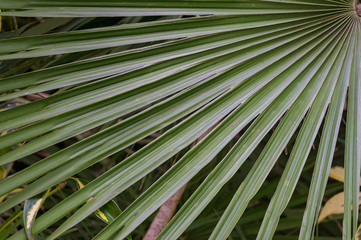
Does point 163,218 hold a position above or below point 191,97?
below

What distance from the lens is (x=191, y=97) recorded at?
2.31ft

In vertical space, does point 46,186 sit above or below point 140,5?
below

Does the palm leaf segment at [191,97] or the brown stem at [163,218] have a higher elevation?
the palm leaf segment at [191,97]

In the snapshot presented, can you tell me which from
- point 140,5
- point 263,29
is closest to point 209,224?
point 263,29

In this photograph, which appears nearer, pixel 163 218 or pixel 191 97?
pixel 191 97

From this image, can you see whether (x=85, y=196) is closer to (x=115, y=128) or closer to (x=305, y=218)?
(x=115, y=128)

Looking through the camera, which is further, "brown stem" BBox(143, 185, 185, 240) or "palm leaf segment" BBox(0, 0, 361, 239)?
"brown stem" BBox(143, 185, 185, 240)

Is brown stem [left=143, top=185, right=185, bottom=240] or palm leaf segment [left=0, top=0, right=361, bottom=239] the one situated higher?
palm leaf segment [left=0, top=0, right=361, bottom=239]

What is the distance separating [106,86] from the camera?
0.65m

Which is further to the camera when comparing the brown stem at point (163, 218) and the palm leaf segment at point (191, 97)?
the brown stem at point (163, 218)

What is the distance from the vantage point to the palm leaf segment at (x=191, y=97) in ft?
2.00

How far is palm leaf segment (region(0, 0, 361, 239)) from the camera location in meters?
0.61

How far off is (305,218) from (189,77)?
319 mm

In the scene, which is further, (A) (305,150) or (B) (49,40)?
(A) (305,150)
